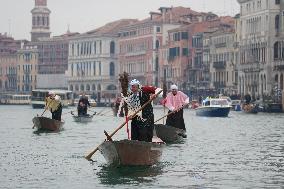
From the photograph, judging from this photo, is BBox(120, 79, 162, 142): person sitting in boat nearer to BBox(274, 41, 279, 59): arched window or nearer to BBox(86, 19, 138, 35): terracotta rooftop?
BBox(274, 41, 279, 59): arched window

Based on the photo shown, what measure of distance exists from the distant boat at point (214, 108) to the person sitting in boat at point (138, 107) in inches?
1838

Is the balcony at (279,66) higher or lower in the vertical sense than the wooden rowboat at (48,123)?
higher

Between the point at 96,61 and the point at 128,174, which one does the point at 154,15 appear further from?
the point at 128,174

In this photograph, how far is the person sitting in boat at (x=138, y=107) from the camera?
21.4 metres

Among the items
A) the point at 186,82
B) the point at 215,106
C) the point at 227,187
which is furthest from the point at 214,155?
the point at 186,82

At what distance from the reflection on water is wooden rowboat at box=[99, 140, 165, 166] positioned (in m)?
0.11

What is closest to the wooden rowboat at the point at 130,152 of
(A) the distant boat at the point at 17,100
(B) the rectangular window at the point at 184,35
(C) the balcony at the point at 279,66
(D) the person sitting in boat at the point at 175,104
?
(D) the person sitting in boat at the point at 175,104

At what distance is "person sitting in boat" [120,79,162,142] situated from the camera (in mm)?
21406

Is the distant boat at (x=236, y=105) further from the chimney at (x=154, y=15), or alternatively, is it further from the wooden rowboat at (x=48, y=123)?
the wooden rowboat at (x=48, y=123)

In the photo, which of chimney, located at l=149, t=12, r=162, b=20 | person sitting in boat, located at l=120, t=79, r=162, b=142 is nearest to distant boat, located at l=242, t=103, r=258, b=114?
person sitting in boat, located at l=120, t=79, r=162, b=142

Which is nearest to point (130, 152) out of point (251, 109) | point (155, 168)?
→ point (155, 168)

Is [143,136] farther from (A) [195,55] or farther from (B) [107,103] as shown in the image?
(B) [107,103]

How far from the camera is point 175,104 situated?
99.5 ft

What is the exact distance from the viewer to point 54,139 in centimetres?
3356
